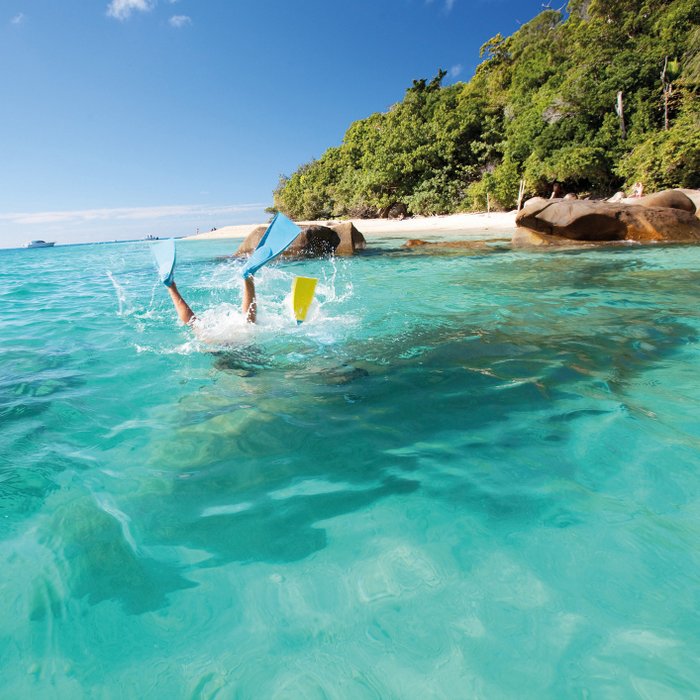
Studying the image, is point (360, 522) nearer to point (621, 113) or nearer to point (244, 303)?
point (244, 303)

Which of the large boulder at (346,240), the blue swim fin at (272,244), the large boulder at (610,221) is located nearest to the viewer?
the blue swim fin at (272,244)

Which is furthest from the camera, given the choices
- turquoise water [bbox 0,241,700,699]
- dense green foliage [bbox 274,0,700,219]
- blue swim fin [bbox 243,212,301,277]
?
dense green foliage [bbox 274,0,700,219]

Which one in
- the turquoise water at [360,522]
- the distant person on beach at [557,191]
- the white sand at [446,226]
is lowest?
the turquoise water at [360,522]

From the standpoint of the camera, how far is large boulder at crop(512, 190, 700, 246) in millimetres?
11914

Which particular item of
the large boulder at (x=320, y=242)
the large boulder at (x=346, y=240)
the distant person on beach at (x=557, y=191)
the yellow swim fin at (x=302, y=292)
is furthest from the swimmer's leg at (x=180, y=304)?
the distant person on beach at (x=557, y=191)

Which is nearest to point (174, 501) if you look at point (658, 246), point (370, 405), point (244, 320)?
point (370, 405)

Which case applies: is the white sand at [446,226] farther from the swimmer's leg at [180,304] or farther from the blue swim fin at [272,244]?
the swimmer's leg at [180,304]

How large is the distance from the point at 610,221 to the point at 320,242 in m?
9.27

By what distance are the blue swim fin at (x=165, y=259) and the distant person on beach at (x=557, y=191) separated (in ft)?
77.7

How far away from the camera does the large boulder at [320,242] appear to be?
14.4m

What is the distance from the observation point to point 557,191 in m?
24.0

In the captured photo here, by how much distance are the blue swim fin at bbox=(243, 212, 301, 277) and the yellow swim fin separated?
462 millimetres

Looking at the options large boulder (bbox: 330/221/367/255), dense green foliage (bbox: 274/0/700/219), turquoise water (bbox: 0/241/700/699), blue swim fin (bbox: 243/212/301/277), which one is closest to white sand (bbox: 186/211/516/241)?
dense green foliage (bbox: 274/0/700/219)

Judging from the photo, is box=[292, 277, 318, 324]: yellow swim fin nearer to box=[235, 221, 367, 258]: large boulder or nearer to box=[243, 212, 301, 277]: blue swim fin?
box=[243, 212, 301, 277]: blue swim fin
